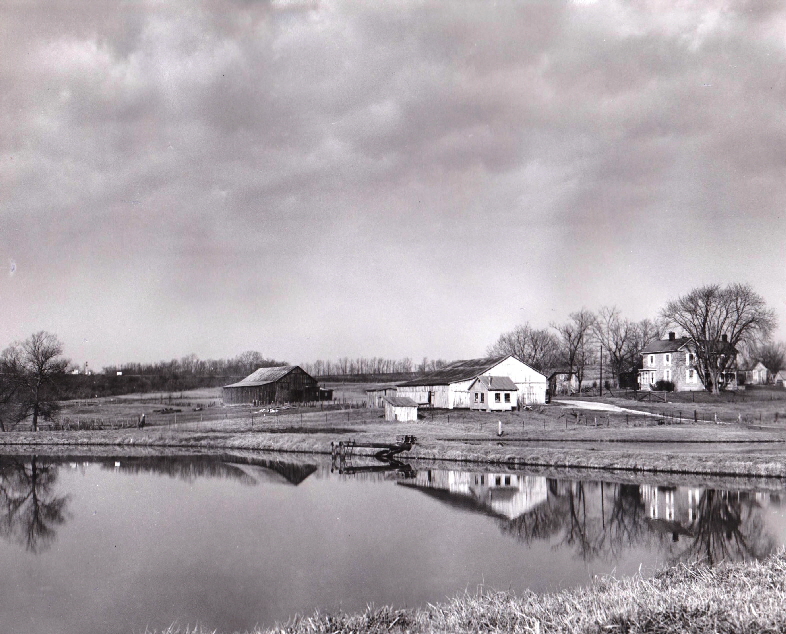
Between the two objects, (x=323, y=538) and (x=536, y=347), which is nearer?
(x=323, y=538)

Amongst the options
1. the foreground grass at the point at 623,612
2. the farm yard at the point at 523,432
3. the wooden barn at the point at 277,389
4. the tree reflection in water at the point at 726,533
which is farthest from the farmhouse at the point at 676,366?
the foreground grass at the point at 623,612

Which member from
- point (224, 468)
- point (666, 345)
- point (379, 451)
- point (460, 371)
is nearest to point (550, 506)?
point (379, 451)

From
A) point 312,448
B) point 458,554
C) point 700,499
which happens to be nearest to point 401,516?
point 458,554

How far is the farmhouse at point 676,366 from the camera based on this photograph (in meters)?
73.4

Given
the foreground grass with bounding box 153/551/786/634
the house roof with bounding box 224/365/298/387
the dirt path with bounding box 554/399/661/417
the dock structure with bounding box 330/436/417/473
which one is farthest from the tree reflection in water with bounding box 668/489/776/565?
the house roof with bounding box 224/365/298/387

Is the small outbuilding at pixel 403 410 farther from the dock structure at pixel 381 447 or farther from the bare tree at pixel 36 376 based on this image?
the bare tree at pixel 36 376

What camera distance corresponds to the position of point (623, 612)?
8.48m

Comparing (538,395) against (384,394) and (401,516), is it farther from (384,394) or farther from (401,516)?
(401,516)

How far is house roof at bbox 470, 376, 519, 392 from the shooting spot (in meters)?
57.3

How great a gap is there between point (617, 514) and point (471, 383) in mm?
37114

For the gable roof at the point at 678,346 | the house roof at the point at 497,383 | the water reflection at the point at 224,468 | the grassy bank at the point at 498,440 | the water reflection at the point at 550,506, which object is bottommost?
the water reflection at the point at 224,468

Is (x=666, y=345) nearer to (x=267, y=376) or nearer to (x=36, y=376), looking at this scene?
(x=267, y=376)

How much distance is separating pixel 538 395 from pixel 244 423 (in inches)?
1042

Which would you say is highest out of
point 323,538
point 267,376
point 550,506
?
point 267,376
